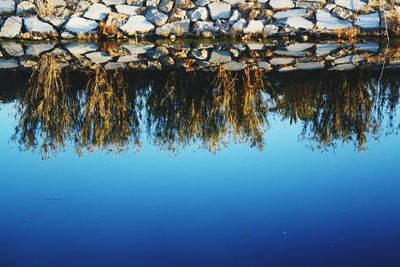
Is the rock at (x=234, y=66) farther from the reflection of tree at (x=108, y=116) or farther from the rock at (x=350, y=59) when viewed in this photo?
the reflection of tree at (x=108, y=116)

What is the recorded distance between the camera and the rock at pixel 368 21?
11.0 metres

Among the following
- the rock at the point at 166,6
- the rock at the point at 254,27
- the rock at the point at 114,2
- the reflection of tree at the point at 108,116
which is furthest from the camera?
the rock at the point at 114,2

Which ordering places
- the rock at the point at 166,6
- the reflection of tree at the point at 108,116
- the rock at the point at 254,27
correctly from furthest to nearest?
the rock at the point at 166,6
the rock at the point at 254,27
the reflection of tree at the point at 108,116

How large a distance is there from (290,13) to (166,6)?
2.31 meters

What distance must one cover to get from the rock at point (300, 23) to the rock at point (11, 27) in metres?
5.03

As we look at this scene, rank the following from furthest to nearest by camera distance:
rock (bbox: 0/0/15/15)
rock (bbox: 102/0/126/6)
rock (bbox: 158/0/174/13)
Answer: rock (bbox: 0/0/15/15) → rock (bbox: 102/0/126/6) → rock (bbox: 158/0/174/13)

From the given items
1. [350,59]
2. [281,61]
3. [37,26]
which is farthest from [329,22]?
[37,26]

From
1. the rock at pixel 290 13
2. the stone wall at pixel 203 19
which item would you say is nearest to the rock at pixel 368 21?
the stone wall at pixel 203 19

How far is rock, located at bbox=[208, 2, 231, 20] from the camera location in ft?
36.7

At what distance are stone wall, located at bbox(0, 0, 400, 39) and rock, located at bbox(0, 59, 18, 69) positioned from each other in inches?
62.0

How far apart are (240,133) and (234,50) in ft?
12.0

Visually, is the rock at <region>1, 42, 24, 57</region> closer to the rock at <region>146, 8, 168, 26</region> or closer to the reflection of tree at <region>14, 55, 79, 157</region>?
the reflection of tree at <region>14, 55, 79, 157</region>

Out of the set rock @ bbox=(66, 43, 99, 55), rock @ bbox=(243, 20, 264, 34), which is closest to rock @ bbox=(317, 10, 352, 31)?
rock @ bbox=(243, 20, 264, 34)

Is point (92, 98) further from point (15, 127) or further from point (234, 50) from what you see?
point (234, 50)
